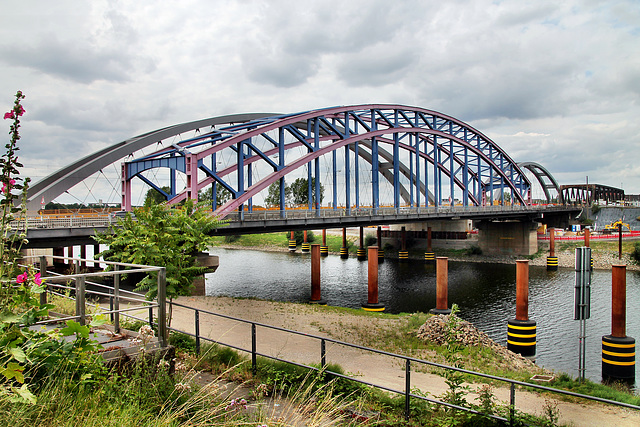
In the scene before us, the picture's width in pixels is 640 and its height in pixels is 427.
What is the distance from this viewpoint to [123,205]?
29.7 metres

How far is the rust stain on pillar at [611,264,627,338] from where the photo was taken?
1783 cm

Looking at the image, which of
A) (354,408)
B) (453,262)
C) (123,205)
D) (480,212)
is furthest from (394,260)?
(354,408)

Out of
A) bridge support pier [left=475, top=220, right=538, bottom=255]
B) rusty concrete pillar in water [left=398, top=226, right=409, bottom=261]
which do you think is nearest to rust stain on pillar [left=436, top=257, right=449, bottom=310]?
rusty concrete pillar in water [left=398, top=226, right=409, bottom=261]

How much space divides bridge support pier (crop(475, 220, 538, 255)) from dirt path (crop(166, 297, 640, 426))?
150 feet

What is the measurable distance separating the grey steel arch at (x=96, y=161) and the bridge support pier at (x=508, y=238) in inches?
1617

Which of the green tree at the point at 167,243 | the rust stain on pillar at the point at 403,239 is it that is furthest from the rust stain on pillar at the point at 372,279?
the rust stain on pillar at the point at 403,239

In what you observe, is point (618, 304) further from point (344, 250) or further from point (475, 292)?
point (344, 250)

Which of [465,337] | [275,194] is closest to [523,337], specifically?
[465,337]

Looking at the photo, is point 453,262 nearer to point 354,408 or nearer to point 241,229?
point 241,229

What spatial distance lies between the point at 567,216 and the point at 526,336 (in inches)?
2828

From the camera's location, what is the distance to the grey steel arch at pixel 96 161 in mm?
26344

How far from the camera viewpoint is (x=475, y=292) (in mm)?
38156

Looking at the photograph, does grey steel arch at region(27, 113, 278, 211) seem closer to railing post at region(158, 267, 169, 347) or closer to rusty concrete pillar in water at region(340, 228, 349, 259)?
railing post at region(158, 267, 169, 347)

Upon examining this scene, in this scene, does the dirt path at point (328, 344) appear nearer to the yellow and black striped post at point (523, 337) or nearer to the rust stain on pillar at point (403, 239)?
the yellow and black striped post at point (523, 337)
